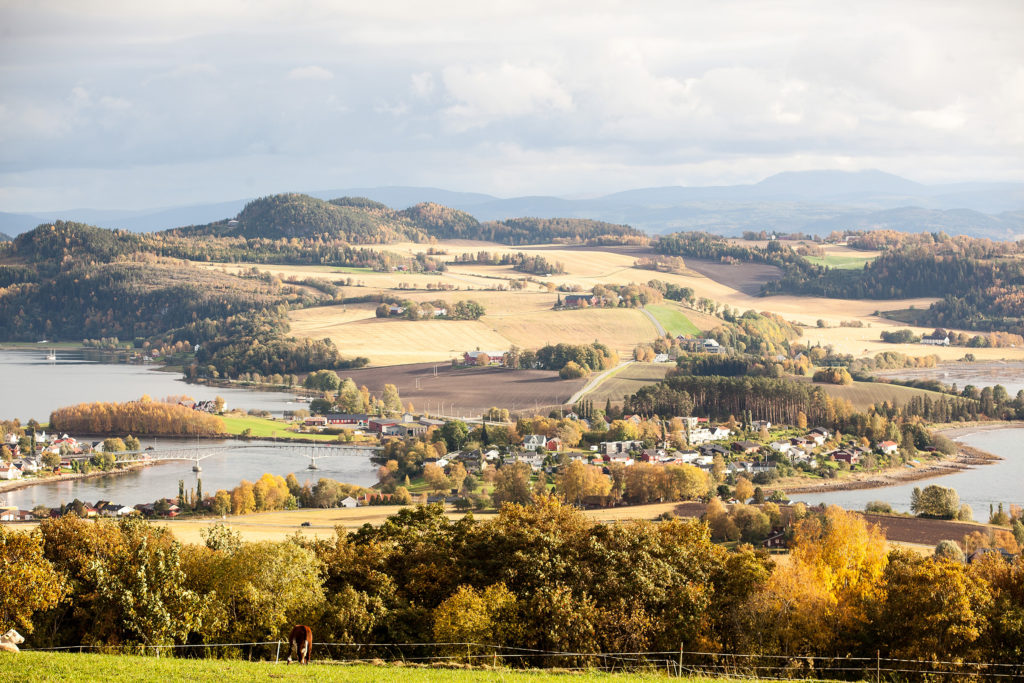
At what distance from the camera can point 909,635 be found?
800 inches

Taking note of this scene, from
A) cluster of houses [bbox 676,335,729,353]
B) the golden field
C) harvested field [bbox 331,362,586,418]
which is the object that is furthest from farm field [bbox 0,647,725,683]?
cluster of houses [bbox 676,335,729,353]

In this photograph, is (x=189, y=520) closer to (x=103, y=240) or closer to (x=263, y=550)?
(x=263, y=550)

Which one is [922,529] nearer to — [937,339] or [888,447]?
[888,447]

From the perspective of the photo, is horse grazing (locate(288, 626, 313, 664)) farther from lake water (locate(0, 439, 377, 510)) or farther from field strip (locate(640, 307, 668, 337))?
field strip (locate(640, 307, 668, 337))

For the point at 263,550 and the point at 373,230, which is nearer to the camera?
the point at 263,550

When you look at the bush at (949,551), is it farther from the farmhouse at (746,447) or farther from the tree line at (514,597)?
the farmhouse at (746,447)

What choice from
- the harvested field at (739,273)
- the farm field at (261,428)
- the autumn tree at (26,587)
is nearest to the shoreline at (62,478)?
the farm field at (261,428)

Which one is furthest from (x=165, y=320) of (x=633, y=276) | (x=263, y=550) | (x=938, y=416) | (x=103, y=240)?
(x=263, y=550)

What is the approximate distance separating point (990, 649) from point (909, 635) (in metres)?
1.40

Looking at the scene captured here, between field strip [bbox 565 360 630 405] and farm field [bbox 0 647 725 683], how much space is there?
57331 mm

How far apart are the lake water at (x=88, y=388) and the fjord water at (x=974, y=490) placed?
39.5 meters

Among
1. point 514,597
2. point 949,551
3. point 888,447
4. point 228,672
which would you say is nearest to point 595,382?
point 888,447

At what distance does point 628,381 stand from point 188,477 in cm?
3649

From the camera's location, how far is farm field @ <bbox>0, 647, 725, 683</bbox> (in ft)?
48.7
